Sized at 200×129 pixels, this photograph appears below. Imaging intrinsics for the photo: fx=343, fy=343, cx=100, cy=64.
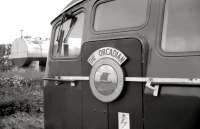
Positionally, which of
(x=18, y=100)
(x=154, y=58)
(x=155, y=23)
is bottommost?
(x=18, y=100)

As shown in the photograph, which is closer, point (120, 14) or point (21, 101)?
point (120, 14)

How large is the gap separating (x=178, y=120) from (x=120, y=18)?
1234mm

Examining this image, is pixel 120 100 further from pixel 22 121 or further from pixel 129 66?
pixel 22 121

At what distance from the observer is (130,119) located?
3.27 m

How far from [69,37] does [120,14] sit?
1064 mm

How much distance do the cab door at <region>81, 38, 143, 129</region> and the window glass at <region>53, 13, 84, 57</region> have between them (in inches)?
12.7

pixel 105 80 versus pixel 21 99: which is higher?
pixel 105 80

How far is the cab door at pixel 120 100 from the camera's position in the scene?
3.20 metres

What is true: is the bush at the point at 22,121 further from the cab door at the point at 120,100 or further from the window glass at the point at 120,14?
the window glass at the point at 120,14

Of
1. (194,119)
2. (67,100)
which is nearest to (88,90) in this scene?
(67,100)

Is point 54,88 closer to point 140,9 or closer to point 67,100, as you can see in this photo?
point 67,100

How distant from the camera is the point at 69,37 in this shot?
438 cm

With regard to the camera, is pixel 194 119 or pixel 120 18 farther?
pixel 120 18

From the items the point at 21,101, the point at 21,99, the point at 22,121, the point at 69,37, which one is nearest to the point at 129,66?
the point at 69,37
